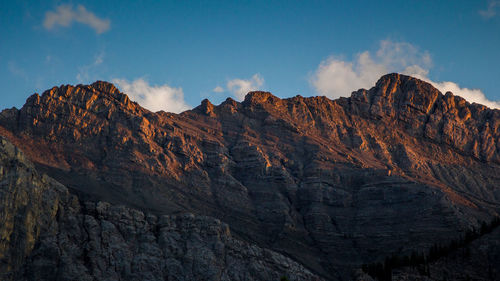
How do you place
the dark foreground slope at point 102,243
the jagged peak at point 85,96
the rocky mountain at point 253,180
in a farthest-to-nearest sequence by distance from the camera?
1. the jagged peak at point 85,96
2. the rocky mountain at point 253,180
3. the dark foreground slope at point 102,243

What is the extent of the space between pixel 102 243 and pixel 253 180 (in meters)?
57.7

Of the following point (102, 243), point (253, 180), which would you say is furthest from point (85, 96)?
point (102, 243)

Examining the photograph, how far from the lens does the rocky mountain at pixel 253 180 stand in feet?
454

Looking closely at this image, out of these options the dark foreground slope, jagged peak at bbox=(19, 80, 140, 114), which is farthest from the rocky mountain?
the dark foreground slope

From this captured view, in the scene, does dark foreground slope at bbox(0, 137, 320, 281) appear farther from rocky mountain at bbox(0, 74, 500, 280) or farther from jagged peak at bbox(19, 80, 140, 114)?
jagged peak at bbox(19, 80, 140, 114)

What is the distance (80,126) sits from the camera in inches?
6201

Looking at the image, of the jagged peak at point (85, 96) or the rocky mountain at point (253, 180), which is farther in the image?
the jagged peak at point (85, 96)

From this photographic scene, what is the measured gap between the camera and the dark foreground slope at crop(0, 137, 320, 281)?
107312 millimetres

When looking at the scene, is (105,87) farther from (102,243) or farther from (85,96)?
(102,243)

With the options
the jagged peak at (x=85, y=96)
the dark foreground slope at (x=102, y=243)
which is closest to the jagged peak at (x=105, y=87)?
the jagged peak at (x=85, y=96)

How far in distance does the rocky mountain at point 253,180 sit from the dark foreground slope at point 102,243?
21.6ft

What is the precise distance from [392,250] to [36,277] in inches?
3024

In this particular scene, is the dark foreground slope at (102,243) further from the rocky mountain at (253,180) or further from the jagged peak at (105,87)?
the jagged peak at (105,87)

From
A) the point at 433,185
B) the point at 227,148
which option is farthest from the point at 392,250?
the point at 227,148
